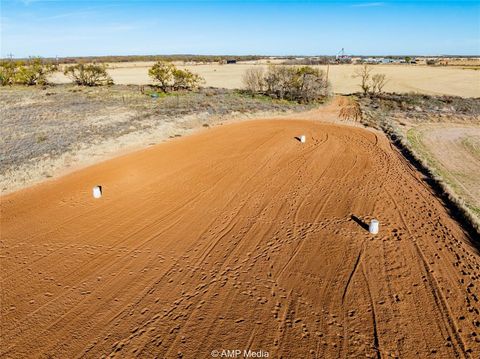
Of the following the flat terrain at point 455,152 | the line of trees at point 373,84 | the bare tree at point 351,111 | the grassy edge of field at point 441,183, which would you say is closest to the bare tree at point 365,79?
the line of trees at point 373,84

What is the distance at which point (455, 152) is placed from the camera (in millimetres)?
16703

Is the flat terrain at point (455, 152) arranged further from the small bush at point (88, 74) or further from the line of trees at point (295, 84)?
the small bush at point (88, 74)

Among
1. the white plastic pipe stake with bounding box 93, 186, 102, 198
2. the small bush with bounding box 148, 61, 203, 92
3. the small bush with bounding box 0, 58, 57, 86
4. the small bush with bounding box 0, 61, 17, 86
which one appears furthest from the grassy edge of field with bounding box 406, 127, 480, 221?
the small bush with bounding box 0, 61, 17, 86

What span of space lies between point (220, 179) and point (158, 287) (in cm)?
620

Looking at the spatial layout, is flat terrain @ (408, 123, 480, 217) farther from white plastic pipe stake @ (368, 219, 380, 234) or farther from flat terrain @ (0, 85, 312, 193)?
flat terrain @ (0, 85, 312, 193)

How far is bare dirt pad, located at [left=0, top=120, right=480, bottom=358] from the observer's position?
18.0 ft

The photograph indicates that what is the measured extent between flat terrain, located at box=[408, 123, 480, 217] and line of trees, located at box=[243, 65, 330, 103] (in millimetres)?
13028

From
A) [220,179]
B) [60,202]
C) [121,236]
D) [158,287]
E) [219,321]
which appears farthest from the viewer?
[220,179]

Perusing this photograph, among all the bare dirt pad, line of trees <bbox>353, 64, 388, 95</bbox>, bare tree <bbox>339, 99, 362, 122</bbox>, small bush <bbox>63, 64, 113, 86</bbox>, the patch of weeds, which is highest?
small bush <bbox>63, 64, 113, 86</bbox>

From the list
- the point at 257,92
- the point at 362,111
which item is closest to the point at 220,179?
the point at 362,111

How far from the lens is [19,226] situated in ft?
29.5

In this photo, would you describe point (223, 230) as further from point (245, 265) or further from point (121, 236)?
point (121, 236)

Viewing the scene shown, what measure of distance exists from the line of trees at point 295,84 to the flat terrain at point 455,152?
13.0 meters

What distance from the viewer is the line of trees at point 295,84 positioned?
3244cm
